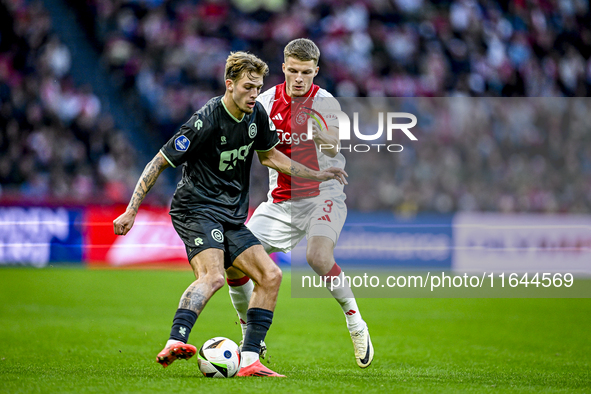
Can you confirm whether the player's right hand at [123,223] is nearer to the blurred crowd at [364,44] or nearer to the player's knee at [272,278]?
the player's knee at [272,278]

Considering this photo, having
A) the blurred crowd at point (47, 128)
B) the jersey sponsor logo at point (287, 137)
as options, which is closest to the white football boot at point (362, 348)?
the jersey sponsor logo at point (287, 137)

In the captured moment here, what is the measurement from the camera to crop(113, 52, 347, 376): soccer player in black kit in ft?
16.7

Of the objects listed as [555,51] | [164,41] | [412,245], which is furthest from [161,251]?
[555,51]

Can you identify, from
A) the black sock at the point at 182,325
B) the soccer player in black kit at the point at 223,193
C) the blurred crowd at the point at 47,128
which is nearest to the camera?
the black sock at the point at 182,325

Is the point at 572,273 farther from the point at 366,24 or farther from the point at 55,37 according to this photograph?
the point at 55,37

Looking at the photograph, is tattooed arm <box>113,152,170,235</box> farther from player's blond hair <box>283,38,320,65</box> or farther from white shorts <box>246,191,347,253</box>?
player's blond hair <box>283,38,320,65</box>

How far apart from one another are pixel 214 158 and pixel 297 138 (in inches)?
47.6

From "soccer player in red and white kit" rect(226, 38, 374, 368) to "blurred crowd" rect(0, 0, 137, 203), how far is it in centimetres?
912

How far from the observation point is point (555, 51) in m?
18.2

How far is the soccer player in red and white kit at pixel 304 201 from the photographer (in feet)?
19.7

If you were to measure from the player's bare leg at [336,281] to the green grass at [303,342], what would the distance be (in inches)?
10.0

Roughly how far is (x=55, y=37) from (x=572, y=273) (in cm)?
1351

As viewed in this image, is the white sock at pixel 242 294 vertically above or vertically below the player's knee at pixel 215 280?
below

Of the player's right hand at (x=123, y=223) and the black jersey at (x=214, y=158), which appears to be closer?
the player's right hand at (x=123, y=223)
